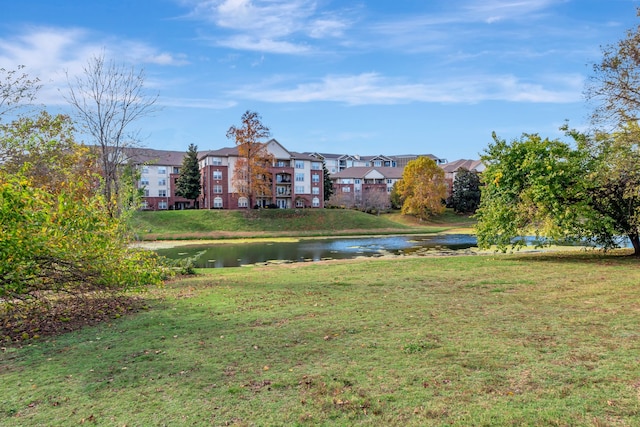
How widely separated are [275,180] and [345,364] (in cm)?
7294

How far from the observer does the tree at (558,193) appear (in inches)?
724

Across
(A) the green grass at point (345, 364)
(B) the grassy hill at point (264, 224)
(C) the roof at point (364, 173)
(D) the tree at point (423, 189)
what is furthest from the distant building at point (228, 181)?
(A) the green grass at point (345, 364)

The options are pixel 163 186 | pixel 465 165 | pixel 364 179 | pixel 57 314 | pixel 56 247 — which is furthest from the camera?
pixel 364 179

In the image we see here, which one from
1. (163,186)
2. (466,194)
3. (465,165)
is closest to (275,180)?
(163,186)

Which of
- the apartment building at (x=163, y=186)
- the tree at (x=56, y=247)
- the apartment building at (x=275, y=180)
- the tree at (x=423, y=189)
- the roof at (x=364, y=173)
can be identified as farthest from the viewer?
the roof at (x=364, y=173)

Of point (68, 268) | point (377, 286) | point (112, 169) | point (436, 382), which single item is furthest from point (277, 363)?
point (112, 169)

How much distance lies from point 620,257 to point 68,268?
66.9 ft

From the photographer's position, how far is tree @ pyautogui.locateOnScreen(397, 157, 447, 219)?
70500mm

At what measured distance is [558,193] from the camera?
18.6 m

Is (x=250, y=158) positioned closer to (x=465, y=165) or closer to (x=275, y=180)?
(x=275, y=180)

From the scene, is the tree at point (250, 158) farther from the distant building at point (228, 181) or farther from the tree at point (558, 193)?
the tree at point (558, 193)

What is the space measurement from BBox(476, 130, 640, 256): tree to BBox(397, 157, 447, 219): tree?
1974 inches

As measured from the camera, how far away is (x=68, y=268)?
358 inches

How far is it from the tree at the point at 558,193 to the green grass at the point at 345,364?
25.2 feet
